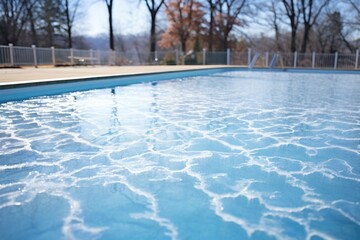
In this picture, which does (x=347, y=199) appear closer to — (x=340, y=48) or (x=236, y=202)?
(x=236, y=202)

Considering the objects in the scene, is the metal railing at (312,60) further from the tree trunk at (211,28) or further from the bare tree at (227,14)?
the bare tree at (227,14)

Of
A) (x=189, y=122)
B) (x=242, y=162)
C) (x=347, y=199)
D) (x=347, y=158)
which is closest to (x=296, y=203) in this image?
(x=347, y=199)

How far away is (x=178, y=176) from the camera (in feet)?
7.72

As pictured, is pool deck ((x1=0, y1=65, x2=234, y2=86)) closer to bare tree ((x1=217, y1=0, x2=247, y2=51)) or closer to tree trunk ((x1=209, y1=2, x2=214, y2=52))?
tree trunk ((x1=209, y1=2, x2=214, y2=52))

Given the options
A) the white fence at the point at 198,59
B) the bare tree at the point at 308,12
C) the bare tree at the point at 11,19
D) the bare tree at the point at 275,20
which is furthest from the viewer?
the bare tree at the point at 275,20

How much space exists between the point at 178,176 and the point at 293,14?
21650 mm

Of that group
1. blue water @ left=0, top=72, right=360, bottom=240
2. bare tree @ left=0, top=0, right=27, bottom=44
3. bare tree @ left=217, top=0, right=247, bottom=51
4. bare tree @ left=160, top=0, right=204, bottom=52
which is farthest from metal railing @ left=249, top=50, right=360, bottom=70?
bare tree @ left=0, top=0, right=27, bottom=44

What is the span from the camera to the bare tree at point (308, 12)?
2055cm

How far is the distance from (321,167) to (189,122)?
200 cm

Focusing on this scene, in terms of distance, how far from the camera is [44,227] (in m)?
1.65

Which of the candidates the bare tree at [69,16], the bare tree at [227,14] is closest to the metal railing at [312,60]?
the bare tree at [227,14]

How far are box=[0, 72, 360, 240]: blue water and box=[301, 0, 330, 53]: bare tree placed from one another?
18.2 m

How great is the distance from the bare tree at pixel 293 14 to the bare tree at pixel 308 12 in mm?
474

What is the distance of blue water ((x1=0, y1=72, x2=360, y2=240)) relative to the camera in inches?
67.0
